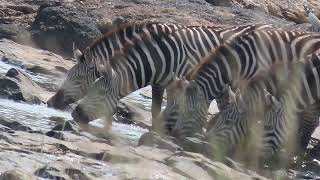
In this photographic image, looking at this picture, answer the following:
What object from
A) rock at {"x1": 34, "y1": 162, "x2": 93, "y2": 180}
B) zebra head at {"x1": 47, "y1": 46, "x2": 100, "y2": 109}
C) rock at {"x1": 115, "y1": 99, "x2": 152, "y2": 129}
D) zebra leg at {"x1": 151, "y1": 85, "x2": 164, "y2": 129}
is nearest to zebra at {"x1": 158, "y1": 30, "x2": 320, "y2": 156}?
zebra leg at {"x1": 151, "y1": 85, "x2": 164, "y2": 129}

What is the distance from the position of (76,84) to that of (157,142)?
3.05 m

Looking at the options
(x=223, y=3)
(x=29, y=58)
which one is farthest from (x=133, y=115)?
(x=223, y=3)

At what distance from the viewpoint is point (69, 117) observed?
10.5 metres

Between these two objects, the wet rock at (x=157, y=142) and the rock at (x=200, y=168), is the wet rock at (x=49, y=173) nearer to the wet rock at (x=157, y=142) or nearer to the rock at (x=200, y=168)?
the rock at (x=200, y=168)

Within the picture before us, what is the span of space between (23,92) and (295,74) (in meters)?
3.66

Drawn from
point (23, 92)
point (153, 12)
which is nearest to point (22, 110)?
point (23, 92)

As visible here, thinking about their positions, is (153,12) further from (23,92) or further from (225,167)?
(225,167)

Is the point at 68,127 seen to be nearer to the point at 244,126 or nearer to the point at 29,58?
the point at 244,126

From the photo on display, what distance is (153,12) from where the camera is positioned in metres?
19.4

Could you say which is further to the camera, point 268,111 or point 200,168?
point 268,111

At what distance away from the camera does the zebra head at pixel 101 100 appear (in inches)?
Answer: 397

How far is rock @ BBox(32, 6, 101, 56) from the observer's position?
54.5 feet

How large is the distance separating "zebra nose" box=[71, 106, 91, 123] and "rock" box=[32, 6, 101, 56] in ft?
20.8

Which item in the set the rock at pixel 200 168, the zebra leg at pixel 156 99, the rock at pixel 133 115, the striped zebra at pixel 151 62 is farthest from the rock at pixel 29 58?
the rock at pixel 200 168
